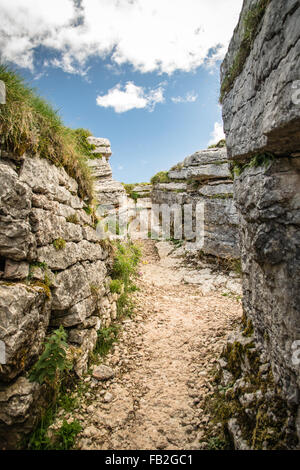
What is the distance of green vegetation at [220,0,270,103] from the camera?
3084mm

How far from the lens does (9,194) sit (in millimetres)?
3729

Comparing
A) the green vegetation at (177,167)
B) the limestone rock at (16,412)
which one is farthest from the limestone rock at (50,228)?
the green vegetation at (177,167)

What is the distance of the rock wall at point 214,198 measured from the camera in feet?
36.6

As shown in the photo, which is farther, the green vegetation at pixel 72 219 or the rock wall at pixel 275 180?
the green vegetation at pixel 72 219

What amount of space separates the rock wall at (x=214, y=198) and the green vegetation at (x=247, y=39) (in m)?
7.33

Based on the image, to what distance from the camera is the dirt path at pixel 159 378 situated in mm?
3773

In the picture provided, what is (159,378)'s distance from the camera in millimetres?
4969

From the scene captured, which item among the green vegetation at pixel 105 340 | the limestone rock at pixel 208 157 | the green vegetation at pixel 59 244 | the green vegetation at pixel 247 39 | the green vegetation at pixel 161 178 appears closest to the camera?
the green vegetation at pixel 247 39

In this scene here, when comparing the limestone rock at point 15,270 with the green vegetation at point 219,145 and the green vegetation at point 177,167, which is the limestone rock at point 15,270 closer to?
the green vegetation at point 219,145

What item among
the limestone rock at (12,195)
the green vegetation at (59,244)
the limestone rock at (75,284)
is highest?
the limestone rock at (12,195)

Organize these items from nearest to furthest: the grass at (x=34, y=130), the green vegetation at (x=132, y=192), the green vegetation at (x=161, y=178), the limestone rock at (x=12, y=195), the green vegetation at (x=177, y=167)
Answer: the limestone rock at (x=12, y=195) < the grass at (x=34, y=130) < the green vegetation at (x=177, y=167) < the green vegetation at (x=161, y=178) < the green vegetation at (x=132, y=192)

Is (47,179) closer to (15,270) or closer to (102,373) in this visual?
(15,270)

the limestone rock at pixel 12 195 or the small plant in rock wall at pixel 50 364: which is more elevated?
the limestone rock at pixel 12 195
